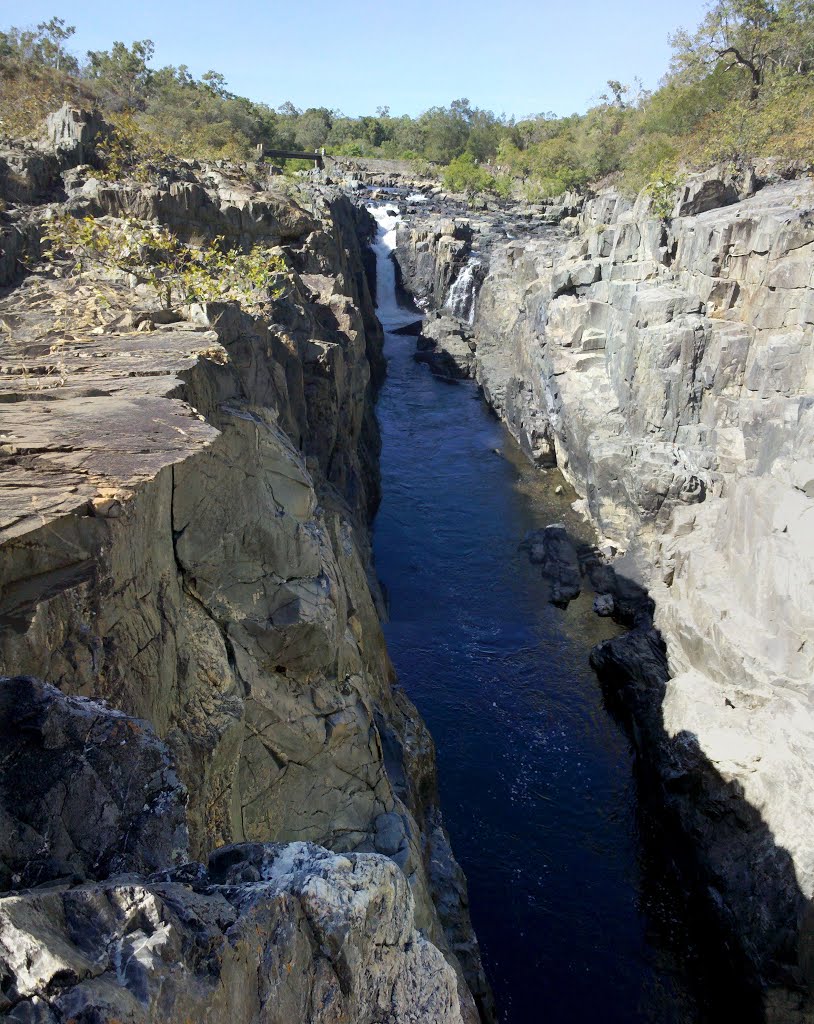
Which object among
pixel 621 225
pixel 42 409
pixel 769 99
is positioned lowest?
pixel 42 409

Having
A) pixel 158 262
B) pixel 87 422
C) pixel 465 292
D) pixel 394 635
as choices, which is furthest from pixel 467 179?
pixel 87 422

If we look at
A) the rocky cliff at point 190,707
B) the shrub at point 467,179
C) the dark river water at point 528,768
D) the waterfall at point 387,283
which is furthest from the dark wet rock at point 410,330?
the rocky cliff at point 190,707

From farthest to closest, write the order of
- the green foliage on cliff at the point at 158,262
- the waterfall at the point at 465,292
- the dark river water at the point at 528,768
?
the waterfall at the point at 465,292 < the green foliage on cliff at the point at 158,262 < the dark river water at the point at 528,768

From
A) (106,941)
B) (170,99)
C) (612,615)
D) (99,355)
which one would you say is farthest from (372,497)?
(170,99)

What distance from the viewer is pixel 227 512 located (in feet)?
31.5

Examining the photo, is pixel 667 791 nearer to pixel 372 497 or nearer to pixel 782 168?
pixel 372 497

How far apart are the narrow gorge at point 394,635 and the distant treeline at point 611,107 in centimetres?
509

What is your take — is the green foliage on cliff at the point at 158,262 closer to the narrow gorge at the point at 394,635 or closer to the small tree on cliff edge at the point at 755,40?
the narrow gorge at the point at 394,635

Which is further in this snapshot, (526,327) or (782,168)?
(526,327)

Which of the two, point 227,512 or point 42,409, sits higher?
point 42,409

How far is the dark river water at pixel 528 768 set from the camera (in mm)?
15352

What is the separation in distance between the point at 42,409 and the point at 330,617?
4.66 metres

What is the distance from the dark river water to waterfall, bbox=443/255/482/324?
24.4 m

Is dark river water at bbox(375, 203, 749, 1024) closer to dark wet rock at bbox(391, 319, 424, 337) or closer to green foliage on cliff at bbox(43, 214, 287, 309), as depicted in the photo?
green foliage on cliff at bbox(43, 214, 287, 309)
